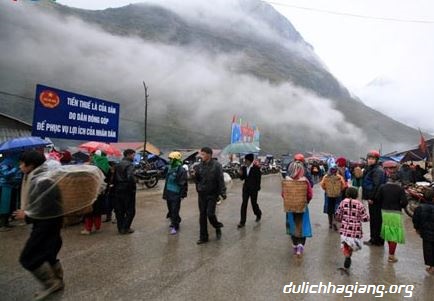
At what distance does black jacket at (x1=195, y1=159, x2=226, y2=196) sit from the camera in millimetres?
6668

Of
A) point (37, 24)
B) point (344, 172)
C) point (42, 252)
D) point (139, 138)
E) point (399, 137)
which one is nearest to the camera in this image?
point (42, 252)

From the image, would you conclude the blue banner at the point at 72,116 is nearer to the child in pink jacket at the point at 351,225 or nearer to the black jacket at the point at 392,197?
the child in pink jacket at the point at 351,225

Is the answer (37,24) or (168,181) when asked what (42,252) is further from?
(37,24)

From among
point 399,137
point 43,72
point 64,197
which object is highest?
point 43,72

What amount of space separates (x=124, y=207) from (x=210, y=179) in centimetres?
188

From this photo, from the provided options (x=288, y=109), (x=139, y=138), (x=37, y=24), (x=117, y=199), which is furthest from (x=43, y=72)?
(x=117, y=199)

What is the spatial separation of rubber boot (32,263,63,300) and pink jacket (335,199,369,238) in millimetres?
3883

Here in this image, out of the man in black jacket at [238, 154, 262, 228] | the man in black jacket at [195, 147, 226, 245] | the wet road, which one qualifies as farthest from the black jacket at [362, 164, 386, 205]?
the man in black jacket at [195, 147, 226, 245]

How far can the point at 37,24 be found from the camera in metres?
130

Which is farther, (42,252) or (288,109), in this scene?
(288,109)

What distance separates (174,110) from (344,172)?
9980cm

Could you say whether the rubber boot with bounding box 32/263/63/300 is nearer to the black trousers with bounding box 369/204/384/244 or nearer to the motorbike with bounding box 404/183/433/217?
the black trousers with bounding box 369/204/384/244

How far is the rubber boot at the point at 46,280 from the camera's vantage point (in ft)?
12.9

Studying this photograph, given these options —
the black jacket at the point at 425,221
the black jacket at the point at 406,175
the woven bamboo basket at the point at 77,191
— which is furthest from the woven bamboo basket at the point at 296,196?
the black jacket at the point at 406,175
